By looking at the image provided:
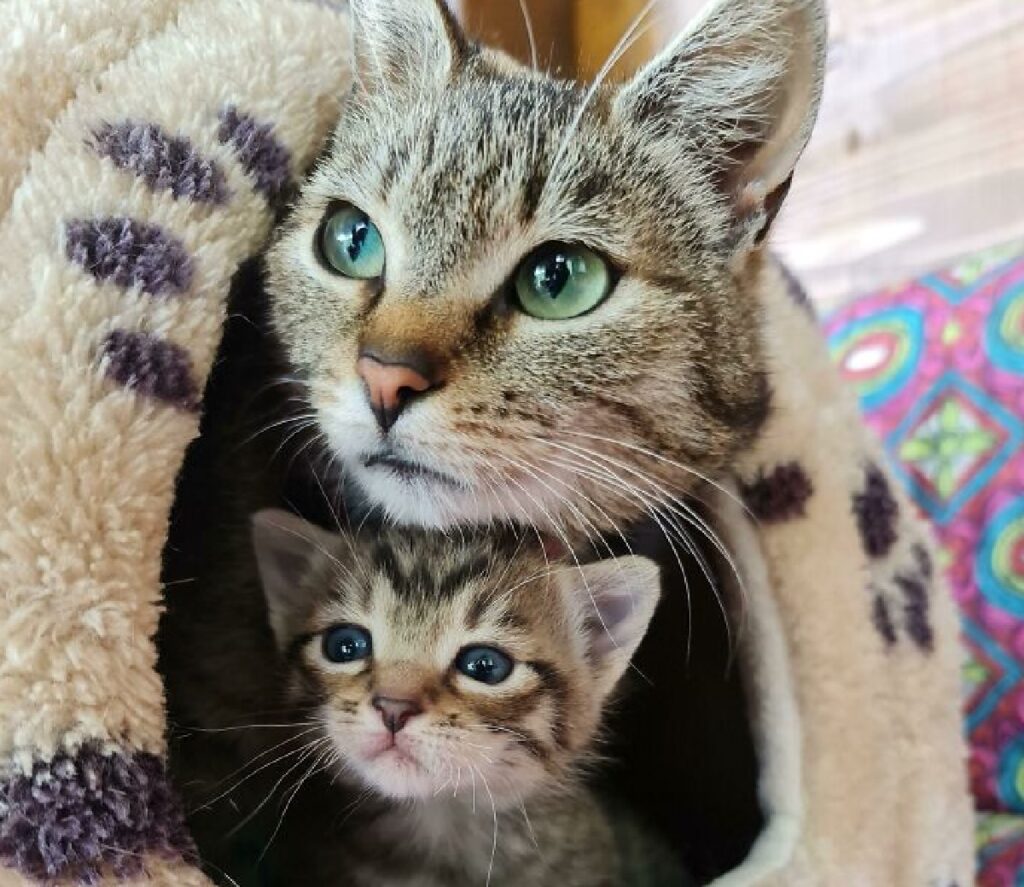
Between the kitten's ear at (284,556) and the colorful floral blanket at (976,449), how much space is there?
772 mm

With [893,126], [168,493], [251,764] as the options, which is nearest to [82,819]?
[168,493]

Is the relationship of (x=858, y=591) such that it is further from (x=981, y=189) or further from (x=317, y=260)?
(x=981, y=189)

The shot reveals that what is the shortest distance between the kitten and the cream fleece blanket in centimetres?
15

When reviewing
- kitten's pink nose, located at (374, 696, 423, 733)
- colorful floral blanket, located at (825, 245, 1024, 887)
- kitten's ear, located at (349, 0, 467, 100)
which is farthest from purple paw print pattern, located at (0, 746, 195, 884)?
colorful floral blanket, located at (825, 245, 1024, 887)

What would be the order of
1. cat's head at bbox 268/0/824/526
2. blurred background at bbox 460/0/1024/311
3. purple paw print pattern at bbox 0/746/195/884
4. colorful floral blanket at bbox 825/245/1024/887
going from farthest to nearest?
blurred background at bbox 460/0/1024/311, colorful floral blanket at bbox 825/245/1024/887, cat's head at bbox 268/0/824/526, purple paw print pattern at bbox 0/746/195/884

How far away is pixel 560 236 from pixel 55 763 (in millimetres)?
461

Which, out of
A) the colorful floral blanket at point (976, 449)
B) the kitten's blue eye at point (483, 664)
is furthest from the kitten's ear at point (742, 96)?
the colorful floral blanket at point (976, 449)

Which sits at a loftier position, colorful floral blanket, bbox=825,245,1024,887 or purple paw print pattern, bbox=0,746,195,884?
colorful floral blanket, bbox=825,245,1024,887

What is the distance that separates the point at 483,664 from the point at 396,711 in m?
0.08

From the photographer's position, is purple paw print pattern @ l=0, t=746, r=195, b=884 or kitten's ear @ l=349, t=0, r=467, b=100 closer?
purple paw print pattern @ l=0, t=746, r=195, b=884

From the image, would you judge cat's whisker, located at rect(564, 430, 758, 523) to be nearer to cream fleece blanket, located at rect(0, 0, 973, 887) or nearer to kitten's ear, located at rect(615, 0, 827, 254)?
cream fleece blanket, located at rect(0, 0, 973, 887)

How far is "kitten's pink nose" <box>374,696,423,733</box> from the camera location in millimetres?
750

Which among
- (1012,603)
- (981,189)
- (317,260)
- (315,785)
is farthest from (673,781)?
(981,189)

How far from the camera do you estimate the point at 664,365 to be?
0.75 metres
